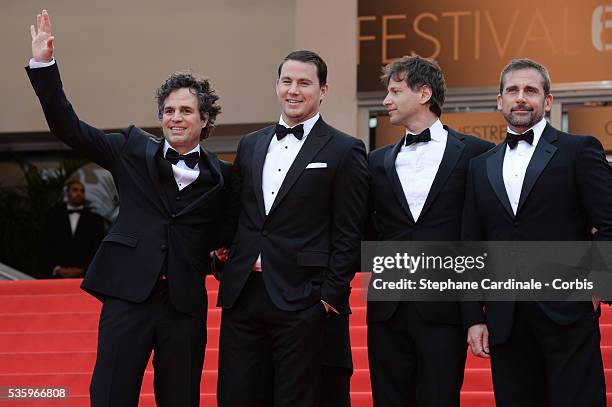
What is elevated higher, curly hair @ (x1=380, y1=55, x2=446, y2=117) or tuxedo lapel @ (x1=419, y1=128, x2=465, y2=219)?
curly hair @ (x1=380, y1=55, x2=446, y2=117)

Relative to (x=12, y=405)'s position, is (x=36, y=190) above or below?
above

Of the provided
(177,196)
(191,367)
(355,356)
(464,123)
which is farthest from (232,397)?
(464,123)

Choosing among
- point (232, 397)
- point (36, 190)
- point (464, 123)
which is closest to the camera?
point (232, 397)

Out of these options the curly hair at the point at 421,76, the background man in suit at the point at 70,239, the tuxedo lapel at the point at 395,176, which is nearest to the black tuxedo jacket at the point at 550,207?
the tuxedo lapel at the point at 395,176

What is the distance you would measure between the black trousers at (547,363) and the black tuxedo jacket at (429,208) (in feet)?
0.93

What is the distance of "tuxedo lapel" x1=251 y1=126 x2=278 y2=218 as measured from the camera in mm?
4344

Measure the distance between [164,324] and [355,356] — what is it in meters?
2.81

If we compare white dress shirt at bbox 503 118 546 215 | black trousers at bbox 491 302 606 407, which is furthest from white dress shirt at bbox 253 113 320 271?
black trousers at bbox 491 302 606 407

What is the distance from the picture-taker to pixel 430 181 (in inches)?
177

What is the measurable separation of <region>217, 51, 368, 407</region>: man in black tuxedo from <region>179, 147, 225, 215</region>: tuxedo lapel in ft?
0.40

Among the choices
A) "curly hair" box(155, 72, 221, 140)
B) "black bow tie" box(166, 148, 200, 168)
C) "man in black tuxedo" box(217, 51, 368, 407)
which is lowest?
"man in black tuxedo" box(217, 51, 368, 407)

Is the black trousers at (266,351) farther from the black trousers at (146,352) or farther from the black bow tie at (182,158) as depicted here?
the black bow tie at (182,158)

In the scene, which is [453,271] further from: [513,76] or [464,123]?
[464,123]

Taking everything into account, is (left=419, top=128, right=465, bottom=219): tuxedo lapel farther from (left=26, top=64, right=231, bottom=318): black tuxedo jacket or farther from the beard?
(left=26, top=64, right=231, bottom=318): black tuxedo jacket
